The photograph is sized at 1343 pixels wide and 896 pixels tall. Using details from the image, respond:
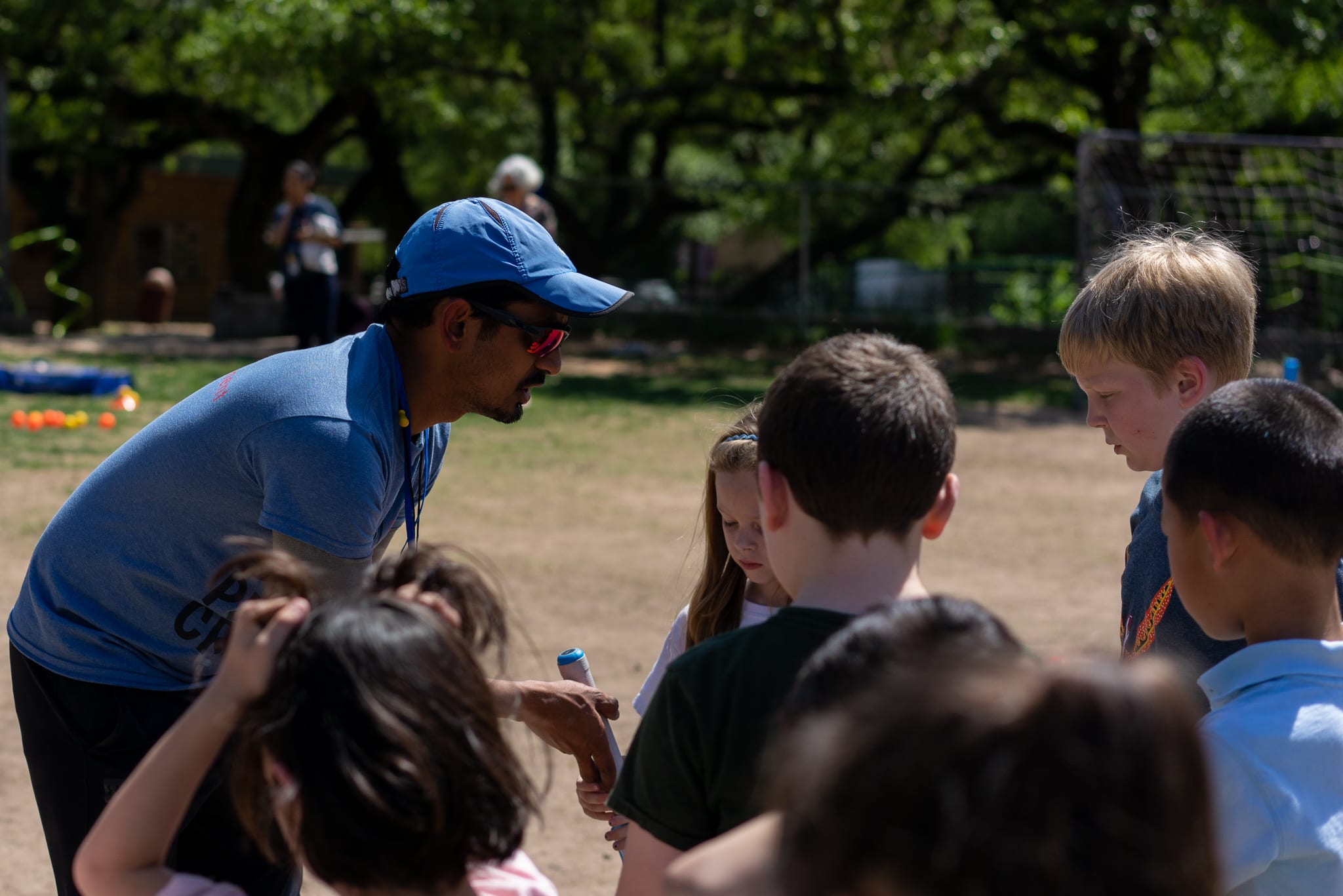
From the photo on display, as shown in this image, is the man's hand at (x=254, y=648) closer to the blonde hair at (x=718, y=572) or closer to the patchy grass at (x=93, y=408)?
the blonde hair at (x=718, y=572)

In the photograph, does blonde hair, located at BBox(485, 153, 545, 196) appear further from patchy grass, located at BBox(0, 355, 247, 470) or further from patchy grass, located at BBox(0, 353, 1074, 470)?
patchy grass, located at BBox(0, 355, 247, 470)

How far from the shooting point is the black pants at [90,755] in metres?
2.34

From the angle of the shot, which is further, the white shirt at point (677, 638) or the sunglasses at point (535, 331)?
the white shirt at point (677, 638)

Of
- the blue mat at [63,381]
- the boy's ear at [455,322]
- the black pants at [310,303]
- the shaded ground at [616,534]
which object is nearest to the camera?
the boy's ear at [455,322]

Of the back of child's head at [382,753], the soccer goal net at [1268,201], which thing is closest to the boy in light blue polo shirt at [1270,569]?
the back of child's head at [382,753]

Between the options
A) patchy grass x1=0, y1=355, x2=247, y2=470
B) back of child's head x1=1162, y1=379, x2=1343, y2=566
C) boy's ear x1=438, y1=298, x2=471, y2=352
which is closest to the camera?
back of child's head x1=1162, y1=379, x2=1343, y2=566

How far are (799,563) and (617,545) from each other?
5977 mm

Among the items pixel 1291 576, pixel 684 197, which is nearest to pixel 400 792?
pixel 1291 576

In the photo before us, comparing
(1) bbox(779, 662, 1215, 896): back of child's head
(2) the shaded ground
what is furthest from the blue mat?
(1) bbox(779, 662, 1215, 896): back of child's head

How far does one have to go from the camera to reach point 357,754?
4.55 feet

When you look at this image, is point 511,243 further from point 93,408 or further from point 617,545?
point 93,408

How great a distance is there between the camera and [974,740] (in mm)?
983

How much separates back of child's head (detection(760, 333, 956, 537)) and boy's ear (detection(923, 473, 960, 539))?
2 cm

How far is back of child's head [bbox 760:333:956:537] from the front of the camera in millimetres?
1586
